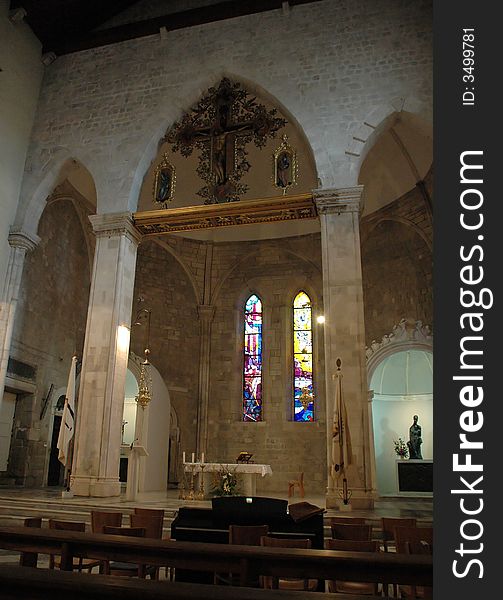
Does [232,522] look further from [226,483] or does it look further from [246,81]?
[246,81]

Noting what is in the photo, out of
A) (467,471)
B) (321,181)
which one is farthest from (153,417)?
(467,471)

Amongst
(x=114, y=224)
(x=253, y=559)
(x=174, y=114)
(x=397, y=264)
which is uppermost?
(x=174, y=114)

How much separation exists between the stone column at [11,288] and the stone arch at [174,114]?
245 centimetres

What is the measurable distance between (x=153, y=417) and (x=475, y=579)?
11.1m

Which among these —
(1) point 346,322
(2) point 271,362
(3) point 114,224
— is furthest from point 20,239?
(2) point 271,362

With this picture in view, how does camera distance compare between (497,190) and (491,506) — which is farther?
(497,190)

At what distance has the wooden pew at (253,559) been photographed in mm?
2939

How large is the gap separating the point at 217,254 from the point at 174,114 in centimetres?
583

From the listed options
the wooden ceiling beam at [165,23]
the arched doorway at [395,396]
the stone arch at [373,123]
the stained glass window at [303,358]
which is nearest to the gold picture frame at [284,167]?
the stone arch at [373,123]

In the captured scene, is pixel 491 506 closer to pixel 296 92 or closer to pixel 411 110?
pixel 411 110

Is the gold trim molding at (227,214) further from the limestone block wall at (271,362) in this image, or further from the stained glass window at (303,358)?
the stained glass window at (303,358)

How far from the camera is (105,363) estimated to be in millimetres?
9789

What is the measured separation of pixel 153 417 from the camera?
12.4 meters

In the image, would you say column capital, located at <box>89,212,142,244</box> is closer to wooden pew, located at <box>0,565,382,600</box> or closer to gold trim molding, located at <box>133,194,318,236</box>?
gold trim molding, located at <box>133,194,318,236</box>
